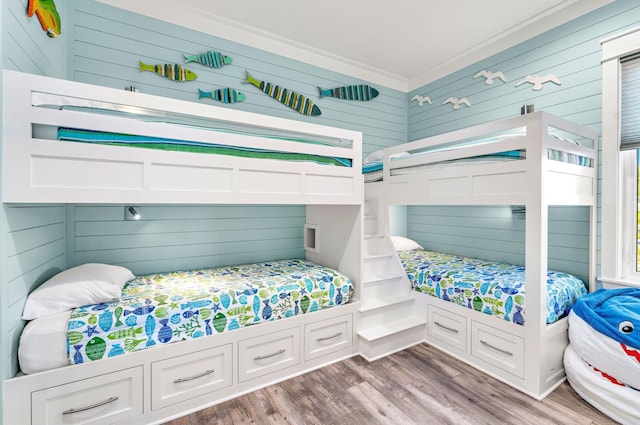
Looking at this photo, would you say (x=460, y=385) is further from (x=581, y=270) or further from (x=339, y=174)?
(x=339, y=174)

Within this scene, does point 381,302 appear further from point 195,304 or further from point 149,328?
point 149,328

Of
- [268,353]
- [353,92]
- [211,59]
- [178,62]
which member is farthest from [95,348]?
[353,92]

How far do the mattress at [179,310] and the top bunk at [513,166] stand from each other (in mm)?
1202

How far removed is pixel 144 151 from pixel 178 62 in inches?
58.3

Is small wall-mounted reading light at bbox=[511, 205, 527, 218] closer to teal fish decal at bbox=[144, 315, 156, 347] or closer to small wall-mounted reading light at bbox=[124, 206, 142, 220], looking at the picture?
teal fish decal at bbox=[144, 315, 156, 347]

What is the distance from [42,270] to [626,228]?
4208mm

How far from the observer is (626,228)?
2.41m

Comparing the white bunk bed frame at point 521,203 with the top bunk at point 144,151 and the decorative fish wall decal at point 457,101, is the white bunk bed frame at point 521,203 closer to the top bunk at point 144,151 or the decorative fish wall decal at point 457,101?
the top bunk at point 144,151

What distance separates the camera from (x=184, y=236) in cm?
272

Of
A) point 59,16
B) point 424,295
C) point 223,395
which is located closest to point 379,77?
point 424,295

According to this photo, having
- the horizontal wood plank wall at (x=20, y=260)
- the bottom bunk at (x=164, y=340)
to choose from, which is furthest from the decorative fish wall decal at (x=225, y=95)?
the bottom bunk at (x=164, y=340)

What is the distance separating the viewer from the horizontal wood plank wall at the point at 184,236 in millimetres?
2391

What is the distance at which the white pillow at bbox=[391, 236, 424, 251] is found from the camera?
12.5ft

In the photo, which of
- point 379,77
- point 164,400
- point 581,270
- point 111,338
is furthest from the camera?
point 379,77
